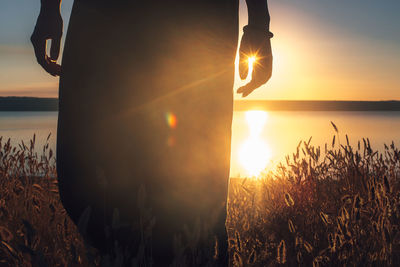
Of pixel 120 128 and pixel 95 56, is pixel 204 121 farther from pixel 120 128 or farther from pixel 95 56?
pixel 95 56

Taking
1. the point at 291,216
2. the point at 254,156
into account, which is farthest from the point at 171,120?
the point at 254,156

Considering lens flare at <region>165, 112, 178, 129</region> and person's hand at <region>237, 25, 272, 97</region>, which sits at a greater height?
person's hand at <region>237, 25, 272, 97</region>

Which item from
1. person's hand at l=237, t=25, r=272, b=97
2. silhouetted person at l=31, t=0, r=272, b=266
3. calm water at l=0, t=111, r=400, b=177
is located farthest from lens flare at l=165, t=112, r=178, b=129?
calm water at l=0, t=111, r=400, b=177

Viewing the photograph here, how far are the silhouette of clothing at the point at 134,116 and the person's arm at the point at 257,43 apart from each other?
1.15 feet

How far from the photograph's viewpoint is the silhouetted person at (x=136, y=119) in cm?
127


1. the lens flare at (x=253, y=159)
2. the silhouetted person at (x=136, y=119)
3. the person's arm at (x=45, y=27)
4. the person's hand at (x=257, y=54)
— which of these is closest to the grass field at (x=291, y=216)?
the silhouetted person at (x=136, y=119)

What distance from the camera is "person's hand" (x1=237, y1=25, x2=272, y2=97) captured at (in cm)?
162

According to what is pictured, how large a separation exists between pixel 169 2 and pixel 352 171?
1.97 m

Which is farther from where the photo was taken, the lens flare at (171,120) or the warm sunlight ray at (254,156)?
the warm sunlight ray at (254,156)

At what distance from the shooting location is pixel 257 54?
1.65m

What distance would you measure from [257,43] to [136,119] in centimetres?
70

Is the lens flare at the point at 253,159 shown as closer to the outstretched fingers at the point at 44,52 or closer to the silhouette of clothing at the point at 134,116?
the outstretched fingers at the point at 44,52

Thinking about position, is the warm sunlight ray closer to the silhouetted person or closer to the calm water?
the calm water

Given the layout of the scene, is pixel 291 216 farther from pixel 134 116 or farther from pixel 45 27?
pixel 45 27
